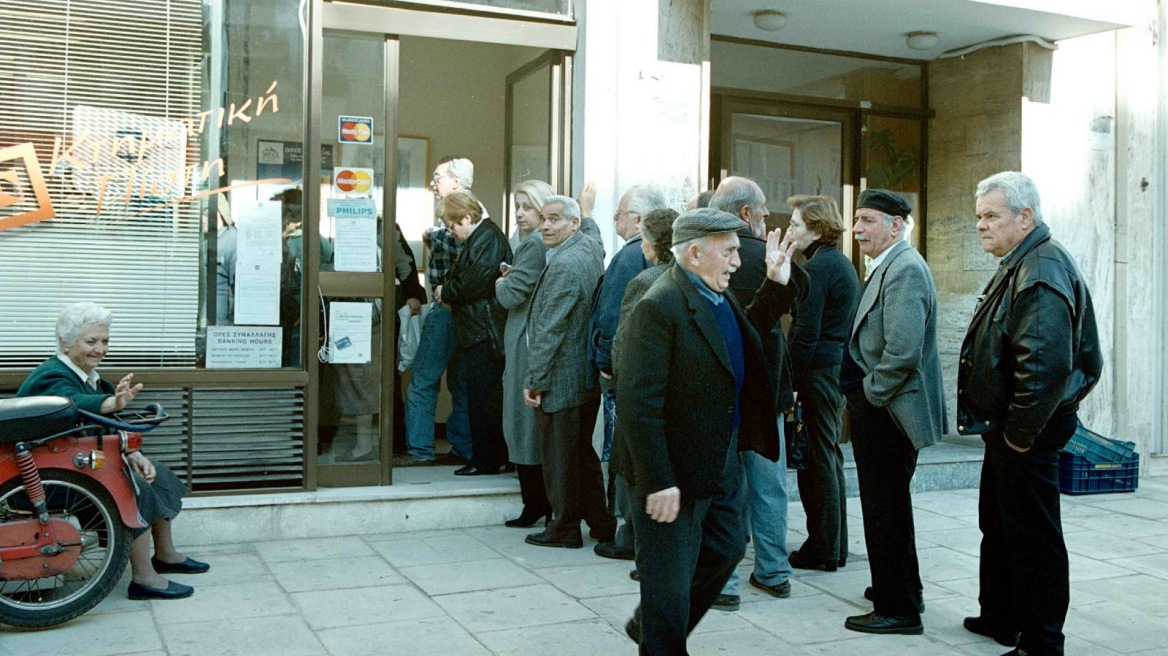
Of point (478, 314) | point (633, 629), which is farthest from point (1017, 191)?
point (478, 314)

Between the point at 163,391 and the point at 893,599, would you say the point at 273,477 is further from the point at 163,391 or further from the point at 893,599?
the point at 893,599

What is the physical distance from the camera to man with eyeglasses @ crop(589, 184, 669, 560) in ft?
20.0

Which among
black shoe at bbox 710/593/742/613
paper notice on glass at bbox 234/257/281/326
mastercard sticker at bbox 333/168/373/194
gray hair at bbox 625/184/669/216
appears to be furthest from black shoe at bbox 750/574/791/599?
mastercard sticker at bbox 333/168/373/194

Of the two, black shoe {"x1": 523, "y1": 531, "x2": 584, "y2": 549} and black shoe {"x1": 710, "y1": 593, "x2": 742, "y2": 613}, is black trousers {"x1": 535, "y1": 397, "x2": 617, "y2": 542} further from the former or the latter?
black shoe {"x1": 710, "y1": 593, "x2": 742, "y2": 613}

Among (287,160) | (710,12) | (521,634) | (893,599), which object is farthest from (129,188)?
(893,599)

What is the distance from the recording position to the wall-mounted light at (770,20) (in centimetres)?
852

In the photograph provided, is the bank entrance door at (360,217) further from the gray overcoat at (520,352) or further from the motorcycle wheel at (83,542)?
the motorcycle wheel at (83,542)

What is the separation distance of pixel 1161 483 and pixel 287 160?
694 centimetres

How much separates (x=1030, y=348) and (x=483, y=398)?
12.8 feet

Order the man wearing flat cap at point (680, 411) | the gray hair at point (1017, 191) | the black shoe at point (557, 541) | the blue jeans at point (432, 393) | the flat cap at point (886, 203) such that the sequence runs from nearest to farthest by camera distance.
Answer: the man wearing flat cap at point (680, 411), the gray hair at point (1017, 191), the flat cap at point (886, 203), the black shoe at point (557, 541), the blue jeans at point (432, 393)

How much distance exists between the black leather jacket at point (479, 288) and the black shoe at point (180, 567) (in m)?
2.33

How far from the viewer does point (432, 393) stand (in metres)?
8.20

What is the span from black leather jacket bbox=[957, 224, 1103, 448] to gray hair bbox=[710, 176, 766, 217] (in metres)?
1.22

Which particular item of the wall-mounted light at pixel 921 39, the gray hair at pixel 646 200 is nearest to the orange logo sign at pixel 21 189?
the gray hair at pixel 646 200
